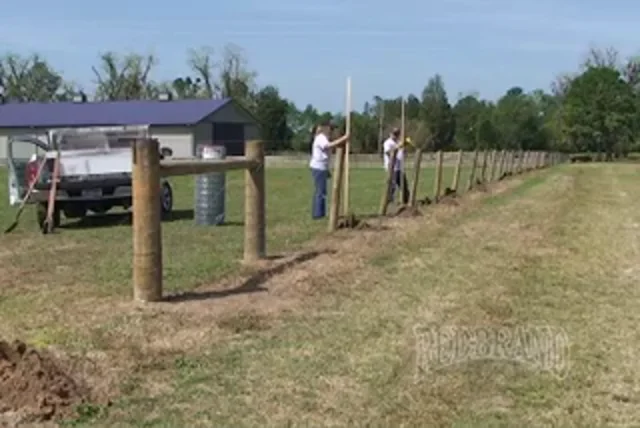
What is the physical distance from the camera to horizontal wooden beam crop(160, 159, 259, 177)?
8391 mm

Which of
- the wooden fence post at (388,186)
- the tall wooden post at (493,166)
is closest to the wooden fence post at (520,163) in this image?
the tall wooden post at (493,166)

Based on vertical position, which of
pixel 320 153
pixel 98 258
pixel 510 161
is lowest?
pixel 510 161

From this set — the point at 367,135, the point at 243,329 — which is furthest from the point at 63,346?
the point at 367,135

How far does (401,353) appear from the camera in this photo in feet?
20.6

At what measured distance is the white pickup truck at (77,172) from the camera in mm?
15852

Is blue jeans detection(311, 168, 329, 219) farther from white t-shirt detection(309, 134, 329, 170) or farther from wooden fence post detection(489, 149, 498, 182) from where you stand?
wooden fence post detection(489, 149, 498, 182)

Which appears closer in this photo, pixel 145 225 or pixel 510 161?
pixel 145 225

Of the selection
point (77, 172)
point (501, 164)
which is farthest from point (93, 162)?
point (501, 164)

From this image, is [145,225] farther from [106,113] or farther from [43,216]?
[106,113]

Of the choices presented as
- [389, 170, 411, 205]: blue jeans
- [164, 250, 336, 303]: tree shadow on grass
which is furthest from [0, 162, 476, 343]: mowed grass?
[389, 170, 411, 205]: blue jeans

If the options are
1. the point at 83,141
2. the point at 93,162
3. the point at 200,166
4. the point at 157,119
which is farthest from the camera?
the point at 157,119

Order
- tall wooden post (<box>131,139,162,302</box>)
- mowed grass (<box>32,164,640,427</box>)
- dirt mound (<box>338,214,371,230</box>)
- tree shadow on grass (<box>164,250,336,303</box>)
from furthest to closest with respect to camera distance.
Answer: dirt mound (<box>338,214,371,230</box>), tree shadow on grass (<box>164,250,336,303</box>), tall wooden post (<box>131,139,162,302</box>), mowed grass (<box>32,164,640,427</box>)

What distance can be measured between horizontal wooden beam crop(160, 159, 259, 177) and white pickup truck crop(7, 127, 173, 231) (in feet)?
19.2

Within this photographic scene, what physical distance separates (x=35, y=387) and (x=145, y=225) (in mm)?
2694
